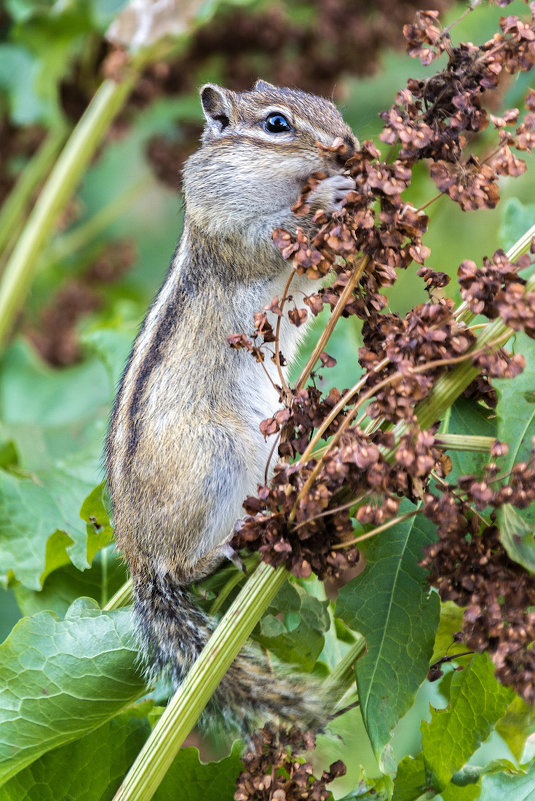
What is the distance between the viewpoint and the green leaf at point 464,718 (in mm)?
1263

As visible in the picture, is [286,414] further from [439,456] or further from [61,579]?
[61,579]

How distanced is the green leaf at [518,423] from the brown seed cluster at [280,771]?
43 cm

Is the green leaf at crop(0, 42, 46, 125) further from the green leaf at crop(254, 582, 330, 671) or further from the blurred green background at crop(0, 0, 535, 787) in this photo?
the green leaf at crop(254, 582, 330, 671)

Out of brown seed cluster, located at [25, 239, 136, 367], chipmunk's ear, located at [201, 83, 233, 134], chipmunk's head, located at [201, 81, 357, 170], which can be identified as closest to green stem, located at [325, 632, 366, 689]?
chipmunk's head, located at [201, 81, 357, 170]

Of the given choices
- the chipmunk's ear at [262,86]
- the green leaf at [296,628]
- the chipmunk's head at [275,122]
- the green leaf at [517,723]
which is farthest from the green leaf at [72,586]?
the chipmunk's ear at [262,86]

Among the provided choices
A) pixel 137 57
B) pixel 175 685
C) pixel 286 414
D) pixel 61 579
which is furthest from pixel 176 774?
pixel 137 57

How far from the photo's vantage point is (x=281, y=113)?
2.01 metres

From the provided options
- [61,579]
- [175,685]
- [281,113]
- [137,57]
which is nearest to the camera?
[175,685]

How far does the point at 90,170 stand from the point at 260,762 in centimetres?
339

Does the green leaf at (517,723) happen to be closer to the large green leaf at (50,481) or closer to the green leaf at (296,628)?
the green leaf at (296,628)

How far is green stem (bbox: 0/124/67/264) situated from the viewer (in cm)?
312

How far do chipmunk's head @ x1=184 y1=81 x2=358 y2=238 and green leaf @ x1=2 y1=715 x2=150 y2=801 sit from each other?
1.08 meters

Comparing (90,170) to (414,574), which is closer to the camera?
(414,574)

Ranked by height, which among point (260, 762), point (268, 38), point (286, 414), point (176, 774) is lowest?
point (176, 774)
